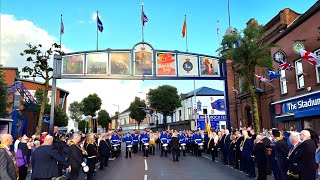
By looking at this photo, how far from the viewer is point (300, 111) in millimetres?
20188

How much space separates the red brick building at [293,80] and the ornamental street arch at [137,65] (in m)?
4.44

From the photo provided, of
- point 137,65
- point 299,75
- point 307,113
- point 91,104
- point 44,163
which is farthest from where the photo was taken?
point 91,104

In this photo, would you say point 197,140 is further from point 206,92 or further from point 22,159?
point 206,92

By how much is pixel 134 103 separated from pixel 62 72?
6725cm

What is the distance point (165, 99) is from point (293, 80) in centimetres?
4656

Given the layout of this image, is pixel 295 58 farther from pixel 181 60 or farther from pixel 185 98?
pixel 185 98

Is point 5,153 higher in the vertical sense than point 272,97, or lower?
lower

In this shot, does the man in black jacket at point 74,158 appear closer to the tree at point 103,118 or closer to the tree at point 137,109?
the tree at point 137,109

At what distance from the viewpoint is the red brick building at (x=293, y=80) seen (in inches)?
762

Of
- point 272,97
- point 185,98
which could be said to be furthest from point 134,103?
point 272,97

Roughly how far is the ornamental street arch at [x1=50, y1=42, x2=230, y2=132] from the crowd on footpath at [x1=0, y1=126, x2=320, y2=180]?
4866 millimetres

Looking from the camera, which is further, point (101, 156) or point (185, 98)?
point (185, 98)

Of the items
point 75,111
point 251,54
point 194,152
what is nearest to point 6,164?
point 251,54

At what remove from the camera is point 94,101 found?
70.4 meters
